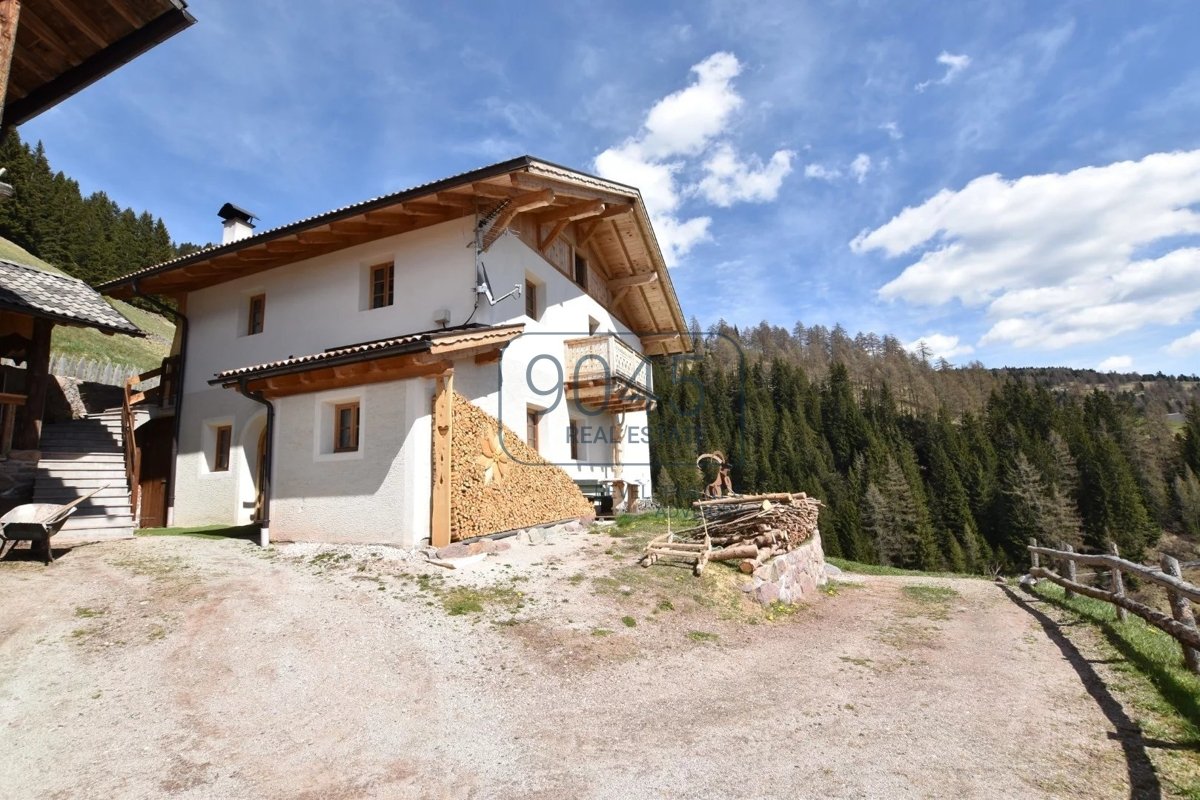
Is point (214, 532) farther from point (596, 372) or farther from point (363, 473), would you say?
point (596, 372)

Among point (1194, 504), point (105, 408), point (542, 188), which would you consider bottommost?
point (1194, 504)

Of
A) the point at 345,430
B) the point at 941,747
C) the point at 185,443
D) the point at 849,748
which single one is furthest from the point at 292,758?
the point at 185,443

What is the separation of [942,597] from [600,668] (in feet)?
A: 26.3

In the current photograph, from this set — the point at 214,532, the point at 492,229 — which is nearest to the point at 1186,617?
the point at 492,229

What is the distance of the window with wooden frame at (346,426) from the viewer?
9891 millimetres

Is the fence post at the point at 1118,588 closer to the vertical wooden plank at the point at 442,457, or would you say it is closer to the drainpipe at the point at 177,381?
the vertical wooden plank at the point at 442,457

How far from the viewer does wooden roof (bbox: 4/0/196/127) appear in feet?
21.2

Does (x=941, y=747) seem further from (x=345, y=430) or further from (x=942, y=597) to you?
(x=345, y=430)

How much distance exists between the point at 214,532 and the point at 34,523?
4348mm

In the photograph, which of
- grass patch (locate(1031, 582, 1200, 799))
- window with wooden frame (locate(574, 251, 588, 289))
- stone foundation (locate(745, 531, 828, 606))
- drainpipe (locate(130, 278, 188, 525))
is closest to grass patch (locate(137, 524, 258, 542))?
drainpipe (locate(130, 278, 188, 525))

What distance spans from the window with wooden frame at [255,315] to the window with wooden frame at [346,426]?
6131mm

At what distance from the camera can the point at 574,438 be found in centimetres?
1571

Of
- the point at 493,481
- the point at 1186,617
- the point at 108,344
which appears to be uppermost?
the point at 108,344

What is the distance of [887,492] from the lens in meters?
59.6
